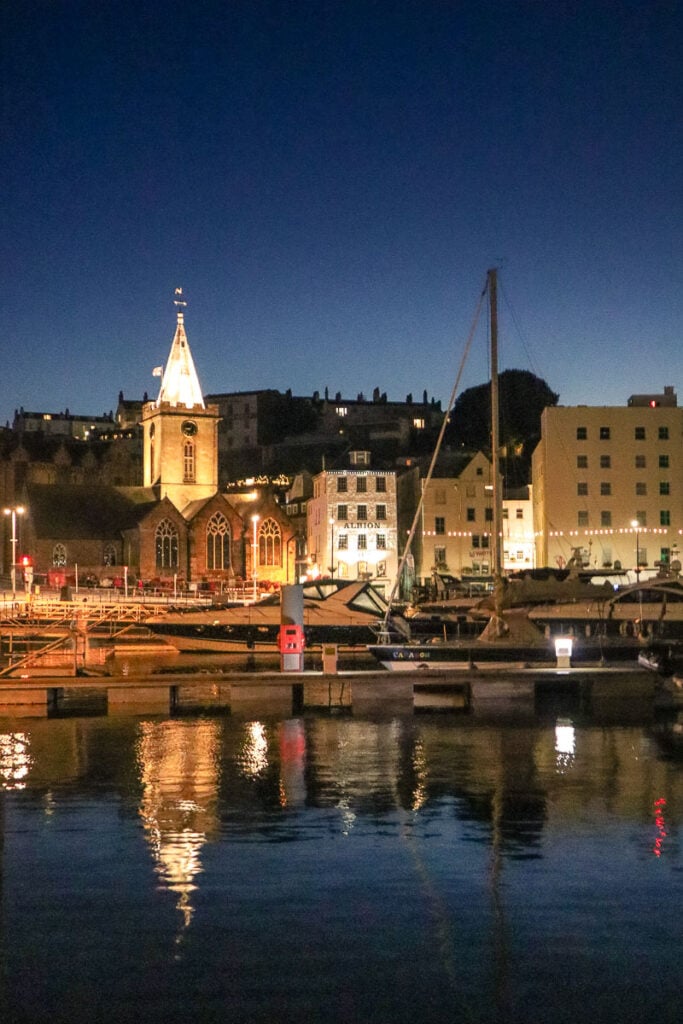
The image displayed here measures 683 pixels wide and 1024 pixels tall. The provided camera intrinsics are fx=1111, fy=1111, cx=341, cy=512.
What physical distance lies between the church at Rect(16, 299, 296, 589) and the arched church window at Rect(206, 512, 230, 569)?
0.26 feet

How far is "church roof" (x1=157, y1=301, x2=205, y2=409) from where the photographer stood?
94.7m

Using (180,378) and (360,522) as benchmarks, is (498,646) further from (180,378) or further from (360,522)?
(180,378)

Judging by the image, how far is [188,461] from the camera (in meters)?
94.4

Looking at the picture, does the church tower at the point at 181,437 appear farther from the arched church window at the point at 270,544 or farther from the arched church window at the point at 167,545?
the arched church window at the point at 270,544

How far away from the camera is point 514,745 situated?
27500mm

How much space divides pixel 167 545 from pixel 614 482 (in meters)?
34.6

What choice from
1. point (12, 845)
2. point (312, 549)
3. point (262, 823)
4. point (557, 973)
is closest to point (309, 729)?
point (262, 823)

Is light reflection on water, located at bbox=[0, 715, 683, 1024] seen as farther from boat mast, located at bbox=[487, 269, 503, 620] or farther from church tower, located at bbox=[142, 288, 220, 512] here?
church tower, located at bbox=[142, 288, 220, 512]

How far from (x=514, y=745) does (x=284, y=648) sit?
1009cm

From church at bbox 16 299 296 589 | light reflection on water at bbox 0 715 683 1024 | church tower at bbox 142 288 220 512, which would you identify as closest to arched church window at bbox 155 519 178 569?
church at bbox 16 299 296 589

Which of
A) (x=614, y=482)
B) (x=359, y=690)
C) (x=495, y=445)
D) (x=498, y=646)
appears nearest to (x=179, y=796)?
(x=359, y=690)

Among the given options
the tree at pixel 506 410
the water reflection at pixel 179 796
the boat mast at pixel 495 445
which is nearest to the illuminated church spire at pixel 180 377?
the tree at pixel 506 410

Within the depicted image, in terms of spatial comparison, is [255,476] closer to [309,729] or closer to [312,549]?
[312,549]

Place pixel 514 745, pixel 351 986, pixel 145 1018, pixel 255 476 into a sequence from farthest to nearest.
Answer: pixel 255 476 < pixel 514 745 < pixel 351 986 < pixel 145 1018
